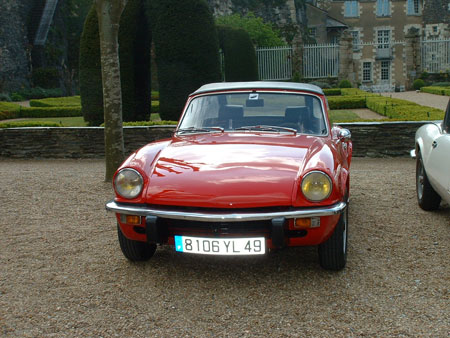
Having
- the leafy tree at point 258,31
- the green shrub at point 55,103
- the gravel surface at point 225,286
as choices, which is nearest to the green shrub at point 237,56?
the green shrub at point 55,103

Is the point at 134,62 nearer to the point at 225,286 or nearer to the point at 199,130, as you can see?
the point at 199,130

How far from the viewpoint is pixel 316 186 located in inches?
148

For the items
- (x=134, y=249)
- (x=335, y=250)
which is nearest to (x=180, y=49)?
(x=134, y=249)

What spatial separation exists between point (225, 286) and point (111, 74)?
531 centimetres

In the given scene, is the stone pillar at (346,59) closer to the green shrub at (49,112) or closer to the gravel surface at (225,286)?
the green shrub at (49,112)

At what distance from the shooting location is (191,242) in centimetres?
379

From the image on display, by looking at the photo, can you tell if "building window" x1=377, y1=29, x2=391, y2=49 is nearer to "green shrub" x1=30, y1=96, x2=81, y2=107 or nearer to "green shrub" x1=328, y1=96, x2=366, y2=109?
"green shrub" x1=328, y1=96, x2=366, y2=109

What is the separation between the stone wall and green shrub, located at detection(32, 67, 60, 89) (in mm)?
25874

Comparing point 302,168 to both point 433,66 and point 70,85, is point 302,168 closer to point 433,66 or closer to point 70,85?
point 70,85

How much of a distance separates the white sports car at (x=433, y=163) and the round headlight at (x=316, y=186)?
5.42 feet

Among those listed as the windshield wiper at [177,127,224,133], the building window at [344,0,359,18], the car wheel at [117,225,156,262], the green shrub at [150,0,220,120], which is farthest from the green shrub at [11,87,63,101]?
the building window at [344,0,359,18]

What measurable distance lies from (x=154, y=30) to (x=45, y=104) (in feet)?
39.8

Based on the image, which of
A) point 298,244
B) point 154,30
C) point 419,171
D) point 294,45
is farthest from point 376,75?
point 298,244

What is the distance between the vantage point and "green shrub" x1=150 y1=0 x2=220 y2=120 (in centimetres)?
1463
